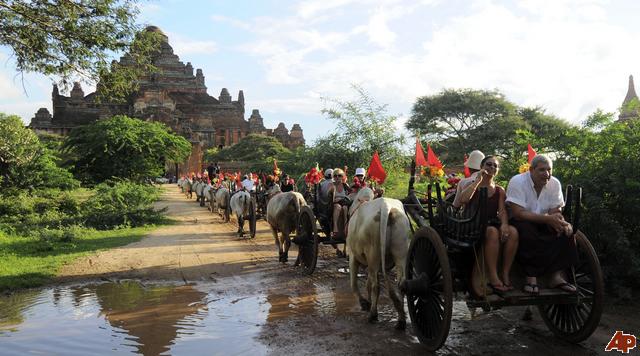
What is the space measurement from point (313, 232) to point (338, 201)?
0.92 metres

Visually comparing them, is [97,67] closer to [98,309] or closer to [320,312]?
[98,309]

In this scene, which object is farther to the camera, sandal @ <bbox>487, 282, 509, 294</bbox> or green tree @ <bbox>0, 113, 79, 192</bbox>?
green tree @ <bbox>0, 113, 79, 192</bbox>

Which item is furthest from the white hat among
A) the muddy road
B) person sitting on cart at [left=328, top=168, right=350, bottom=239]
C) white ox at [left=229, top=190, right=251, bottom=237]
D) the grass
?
white ox at [left=229, top=190, right=251, bottom=237]

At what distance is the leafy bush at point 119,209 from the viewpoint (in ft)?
54.9

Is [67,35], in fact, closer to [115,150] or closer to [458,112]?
[115,150]

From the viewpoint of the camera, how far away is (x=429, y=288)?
16.0 feet

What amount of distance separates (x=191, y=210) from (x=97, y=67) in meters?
14.3

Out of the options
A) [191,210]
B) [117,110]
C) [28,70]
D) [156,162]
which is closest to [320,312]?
[28,70]

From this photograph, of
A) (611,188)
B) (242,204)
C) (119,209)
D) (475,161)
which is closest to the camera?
(475,161)

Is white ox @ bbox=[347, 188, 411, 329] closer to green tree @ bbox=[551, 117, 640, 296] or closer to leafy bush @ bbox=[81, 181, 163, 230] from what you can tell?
green tree @ bbox=[551, 117, 640, 296]

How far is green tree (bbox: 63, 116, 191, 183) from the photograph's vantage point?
81.6 feet

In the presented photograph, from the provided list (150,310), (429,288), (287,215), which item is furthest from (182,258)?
(429,288)

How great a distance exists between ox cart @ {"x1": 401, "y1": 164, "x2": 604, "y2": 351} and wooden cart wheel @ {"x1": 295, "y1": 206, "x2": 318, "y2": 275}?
3.50 metres

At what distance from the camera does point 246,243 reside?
43.4ft
